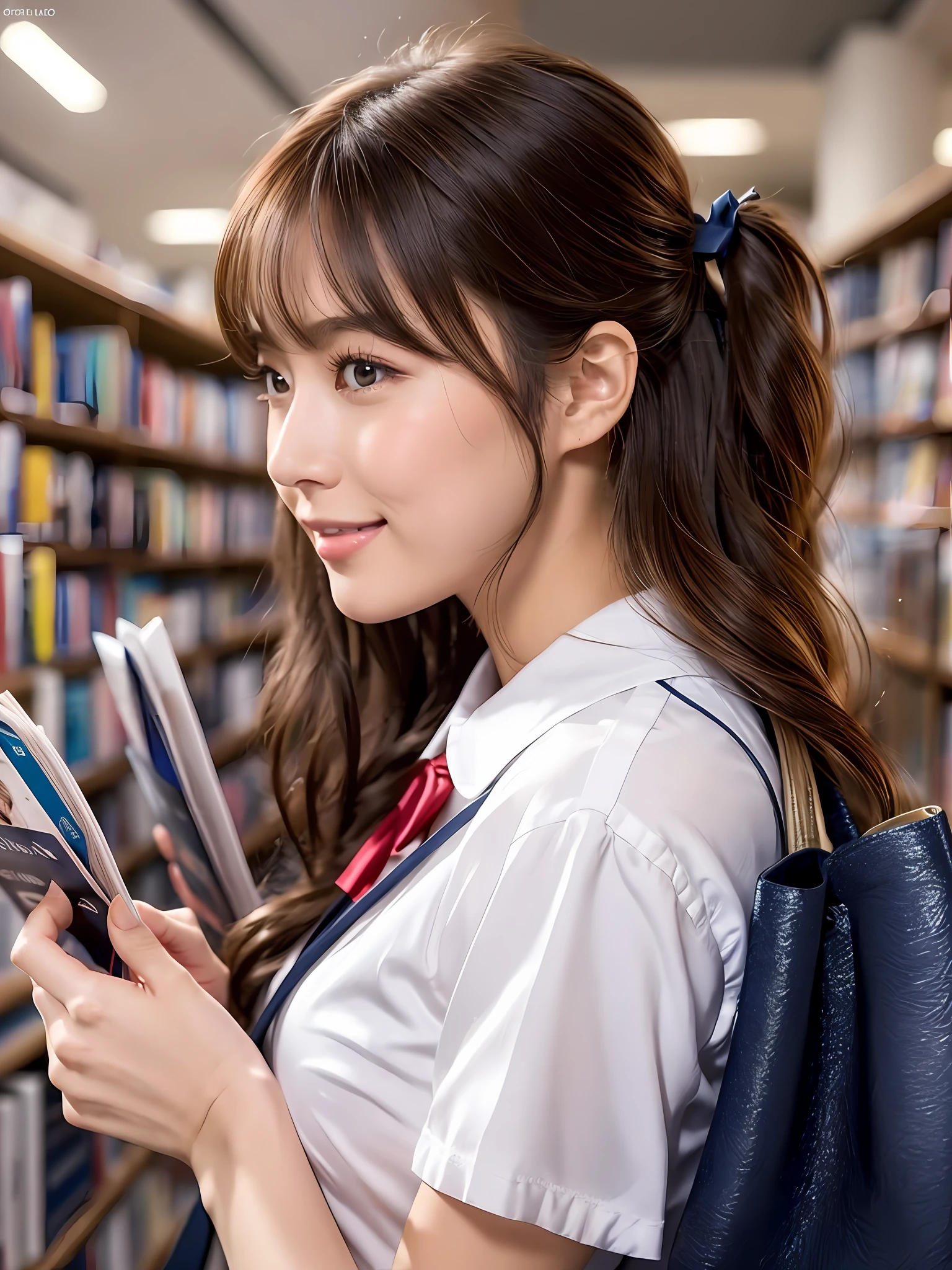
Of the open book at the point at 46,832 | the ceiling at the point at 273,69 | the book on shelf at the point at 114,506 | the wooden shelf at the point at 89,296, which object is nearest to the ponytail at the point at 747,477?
the open book at the point at 46,832

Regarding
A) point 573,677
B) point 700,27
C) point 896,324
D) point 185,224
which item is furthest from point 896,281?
point 185,224

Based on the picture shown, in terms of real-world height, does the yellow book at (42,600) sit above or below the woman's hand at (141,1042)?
above

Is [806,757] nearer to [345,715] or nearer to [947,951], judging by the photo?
[947,951]

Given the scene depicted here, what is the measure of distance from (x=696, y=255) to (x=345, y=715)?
0.60 m

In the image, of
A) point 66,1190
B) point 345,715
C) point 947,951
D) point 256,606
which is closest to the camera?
point 947,951

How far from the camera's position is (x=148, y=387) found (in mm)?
2758

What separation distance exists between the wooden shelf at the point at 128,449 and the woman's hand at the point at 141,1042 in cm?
126

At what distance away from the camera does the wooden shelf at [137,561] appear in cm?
206

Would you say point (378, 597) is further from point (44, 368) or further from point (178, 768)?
point (44, 368)

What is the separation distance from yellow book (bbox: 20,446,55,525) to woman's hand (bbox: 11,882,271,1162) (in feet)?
4.27

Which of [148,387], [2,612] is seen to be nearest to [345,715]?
[2,612]

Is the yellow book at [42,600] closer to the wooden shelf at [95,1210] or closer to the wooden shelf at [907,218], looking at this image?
the wooden shelf at [95,1210]

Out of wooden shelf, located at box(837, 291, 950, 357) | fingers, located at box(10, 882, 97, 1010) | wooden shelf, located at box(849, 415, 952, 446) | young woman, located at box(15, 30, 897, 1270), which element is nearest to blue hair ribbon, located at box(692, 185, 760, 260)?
young woman, located at box(15, 30, 897, 1270)

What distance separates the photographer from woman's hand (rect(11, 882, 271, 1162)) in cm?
68
